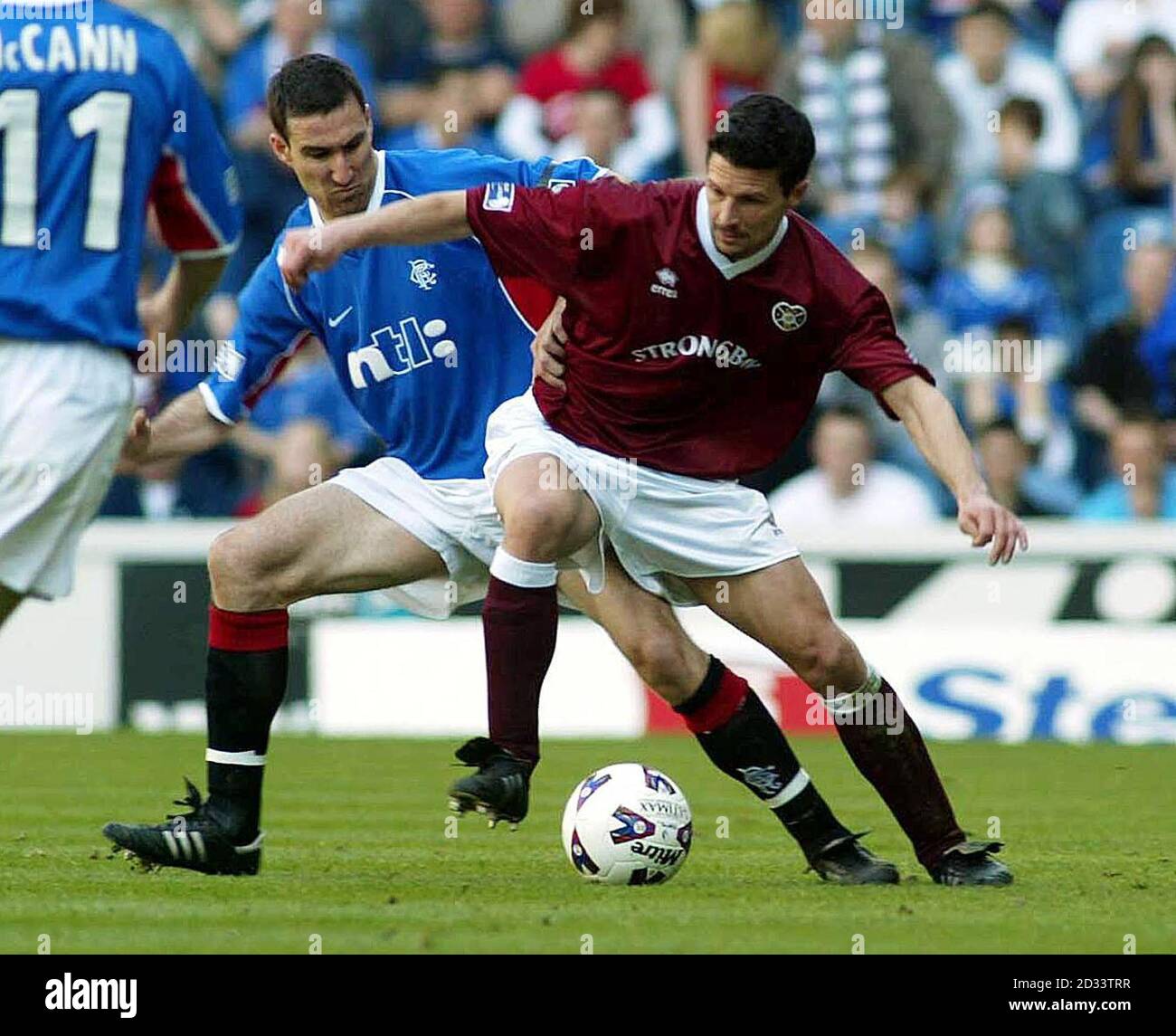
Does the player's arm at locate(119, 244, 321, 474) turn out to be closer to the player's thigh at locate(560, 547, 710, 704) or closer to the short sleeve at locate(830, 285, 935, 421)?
the player's thigh at locate(560, 547, 710, 704)

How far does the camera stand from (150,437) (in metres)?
7.34

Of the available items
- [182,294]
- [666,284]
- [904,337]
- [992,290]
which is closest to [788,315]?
[666,284]

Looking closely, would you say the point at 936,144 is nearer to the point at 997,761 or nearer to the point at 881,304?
the point at 997,761

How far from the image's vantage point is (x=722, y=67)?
50.6 feet

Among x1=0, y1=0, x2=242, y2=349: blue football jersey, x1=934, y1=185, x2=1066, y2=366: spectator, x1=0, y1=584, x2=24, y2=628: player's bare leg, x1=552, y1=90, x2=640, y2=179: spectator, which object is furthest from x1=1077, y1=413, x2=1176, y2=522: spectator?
x1=0, y1=584, x2=24, y2=628: player's bare leg

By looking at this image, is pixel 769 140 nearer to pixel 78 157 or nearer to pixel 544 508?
pixel 544 508

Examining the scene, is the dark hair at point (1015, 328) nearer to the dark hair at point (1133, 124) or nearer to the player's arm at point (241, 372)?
the dark hair at point (1133, 124)

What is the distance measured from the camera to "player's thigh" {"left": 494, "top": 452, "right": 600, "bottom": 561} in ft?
22.0

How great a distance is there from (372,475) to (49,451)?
5.00ft

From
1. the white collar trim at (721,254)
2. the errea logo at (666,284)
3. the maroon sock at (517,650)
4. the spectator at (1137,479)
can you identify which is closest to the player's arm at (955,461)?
the white collar trim at (721,254)

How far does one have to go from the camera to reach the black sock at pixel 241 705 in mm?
7043

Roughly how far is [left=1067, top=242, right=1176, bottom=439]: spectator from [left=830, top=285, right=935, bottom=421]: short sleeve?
831cm

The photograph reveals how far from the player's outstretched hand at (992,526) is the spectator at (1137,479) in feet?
27.7

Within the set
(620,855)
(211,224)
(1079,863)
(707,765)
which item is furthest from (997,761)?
(211,224)
